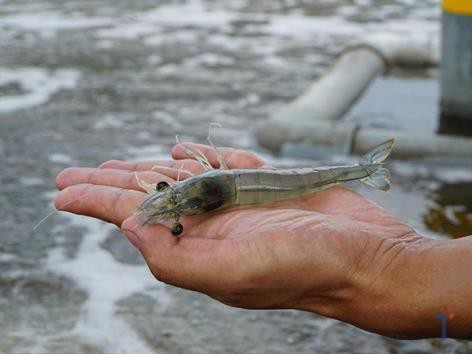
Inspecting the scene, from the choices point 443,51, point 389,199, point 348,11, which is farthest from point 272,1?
point 389,199

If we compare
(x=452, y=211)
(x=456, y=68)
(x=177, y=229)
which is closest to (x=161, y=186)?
(x=177, y=229)

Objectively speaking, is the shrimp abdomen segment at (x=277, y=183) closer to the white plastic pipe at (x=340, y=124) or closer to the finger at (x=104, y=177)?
the finger at (x=104, y=177)

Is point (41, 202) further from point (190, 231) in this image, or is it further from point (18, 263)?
point (190, 231)

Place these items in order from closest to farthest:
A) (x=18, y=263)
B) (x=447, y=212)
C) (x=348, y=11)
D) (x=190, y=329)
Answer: (x=190, y=329) < (x=18, y=263) < (x=447, y=212) < (x=348, y=11)

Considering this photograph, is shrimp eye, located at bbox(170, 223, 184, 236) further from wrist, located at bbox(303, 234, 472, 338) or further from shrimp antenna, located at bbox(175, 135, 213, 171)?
shrimp antenna, located at bbox(175, 135, 213, 171)

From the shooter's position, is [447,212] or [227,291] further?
[447,212]

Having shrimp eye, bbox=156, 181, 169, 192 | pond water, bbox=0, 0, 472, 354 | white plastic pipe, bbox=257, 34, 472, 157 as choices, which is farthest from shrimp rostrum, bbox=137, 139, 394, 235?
white plastic pipe, bbox=257, 34, 472, 157

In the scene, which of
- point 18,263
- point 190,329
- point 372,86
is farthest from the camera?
point 372,86
